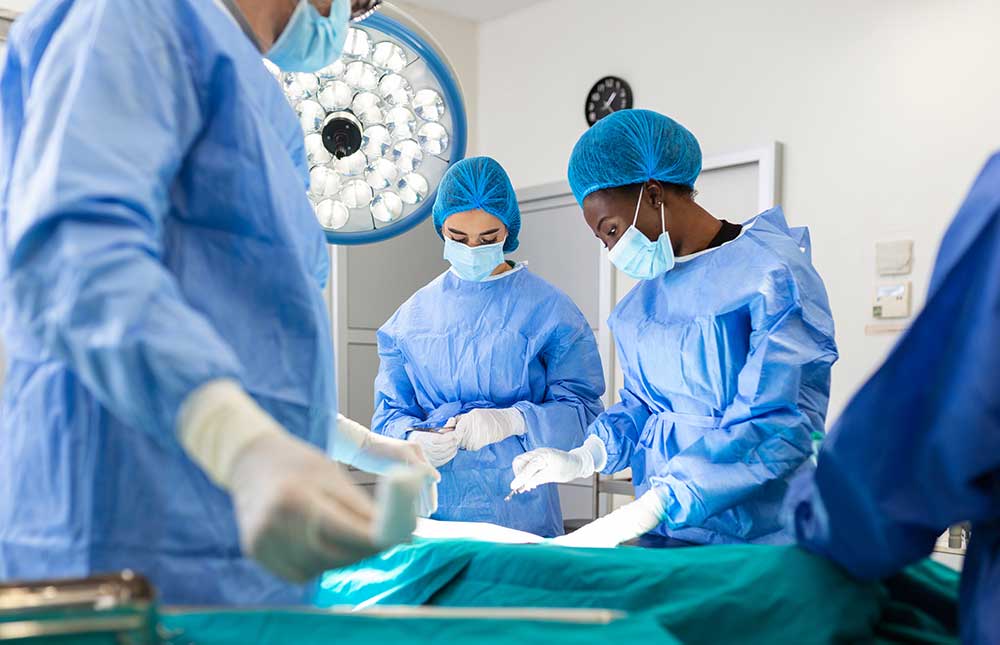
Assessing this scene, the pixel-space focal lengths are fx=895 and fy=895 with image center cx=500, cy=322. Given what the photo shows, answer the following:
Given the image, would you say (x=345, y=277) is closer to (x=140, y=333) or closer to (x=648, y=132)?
(x=648, y=132)

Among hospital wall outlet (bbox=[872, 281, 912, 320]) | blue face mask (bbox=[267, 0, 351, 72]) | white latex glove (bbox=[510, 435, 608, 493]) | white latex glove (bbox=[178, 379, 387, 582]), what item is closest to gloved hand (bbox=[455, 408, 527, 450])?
white latex glove (bbox=[510, 435, 608, 493])

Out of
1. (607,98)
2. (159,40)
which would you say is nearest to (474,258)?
(159,40)

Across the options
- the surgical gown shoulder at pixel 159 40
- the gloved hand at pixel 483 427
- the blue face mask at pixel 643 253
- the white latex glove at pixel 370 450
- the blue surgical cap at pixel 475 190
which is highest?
the blue surgical cap at pixel 475 190

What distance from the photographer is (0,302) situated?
0.85 metres

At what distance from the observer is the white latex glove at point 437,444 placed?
6.92 feet

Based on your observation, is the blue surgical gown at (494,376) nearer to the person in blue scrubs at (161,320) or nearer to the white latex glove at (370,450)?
the white latex glove at (370,450)

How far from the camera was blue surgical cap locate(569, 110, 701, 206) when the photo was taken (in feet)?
6.17

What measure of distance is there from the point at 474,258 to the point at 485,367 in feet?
0.97

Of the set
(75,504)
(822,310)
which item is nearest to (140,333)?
(75,504)

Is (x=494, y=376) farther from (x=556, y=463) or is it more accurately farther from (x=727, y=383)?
(x=727, y=383)

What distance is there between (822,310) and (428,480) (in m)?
0.80

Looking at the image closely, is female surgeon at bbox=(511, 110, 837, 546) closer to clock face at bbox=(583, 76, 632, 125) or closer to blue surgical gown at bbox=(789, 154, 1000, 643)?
blue surgical gown at bbox=(789, 154, 1000, 643)

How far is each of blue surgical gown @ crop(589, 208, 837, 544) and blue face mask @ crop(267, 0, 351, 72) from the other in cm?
90

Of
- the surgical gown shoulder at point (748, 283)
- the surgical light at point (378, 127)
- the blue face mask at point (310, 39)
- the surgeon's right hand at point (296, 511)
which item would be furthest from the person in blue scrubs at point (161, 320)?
the surgical gown shoulder at point (748, 283)
